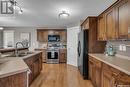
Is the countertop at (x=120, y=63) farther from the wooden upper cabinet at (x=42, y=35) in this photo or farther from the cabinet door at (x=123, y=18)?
the wooden upper cabinet at (x=42, y=35)

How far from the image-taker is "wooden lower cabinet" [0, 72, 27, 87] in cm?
192

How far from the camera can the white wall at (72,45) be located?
8.37 meters

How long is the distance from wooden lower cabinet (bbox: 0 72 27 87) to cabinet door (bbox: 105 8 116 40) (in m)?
2.24

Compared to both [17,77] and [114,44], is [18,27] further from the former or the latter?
[17,77]

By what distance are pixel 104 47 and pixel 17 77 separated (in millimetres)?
3927

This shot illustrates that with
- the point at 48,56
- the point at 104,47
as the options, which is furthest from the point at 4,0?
the point at 48,56

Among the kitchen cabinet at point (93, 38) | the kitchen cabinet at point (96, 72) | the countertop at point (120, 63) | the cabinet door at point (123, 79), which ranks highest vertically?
the kitchen cabinet at point (93, 38)

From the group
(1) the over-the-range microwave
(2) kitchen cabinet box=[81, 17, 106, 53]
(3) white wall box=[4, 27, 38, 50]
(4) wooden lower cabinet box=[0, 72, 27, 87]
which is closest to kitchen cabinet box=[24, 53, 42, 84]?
(4) wooden lower cabinet box=[0, 72, 27, 87]

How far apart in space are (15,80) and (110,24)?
2700mm

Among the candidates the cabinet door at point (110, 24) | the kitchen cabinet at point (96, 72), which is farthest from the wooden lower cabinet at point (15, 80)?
the cabinet door at point (110, 24)

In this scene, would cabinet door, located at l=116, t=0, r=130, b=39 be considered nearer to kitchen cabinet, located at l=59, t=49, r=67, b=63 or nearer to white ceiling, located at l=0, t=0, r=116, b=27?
white ceiling, located at l=0, t=0, r=116, b=27

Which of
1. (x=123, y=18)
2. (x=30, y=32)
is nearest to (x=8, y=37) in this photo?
(x=30, y=32)

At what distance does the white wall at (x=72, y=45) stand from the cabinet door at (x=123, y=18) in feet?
15.8

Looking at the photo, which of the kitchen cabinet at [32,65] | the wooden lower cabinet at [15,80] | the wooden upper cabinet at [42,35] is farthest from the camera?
the wooden upper cabinet at [42,35]
